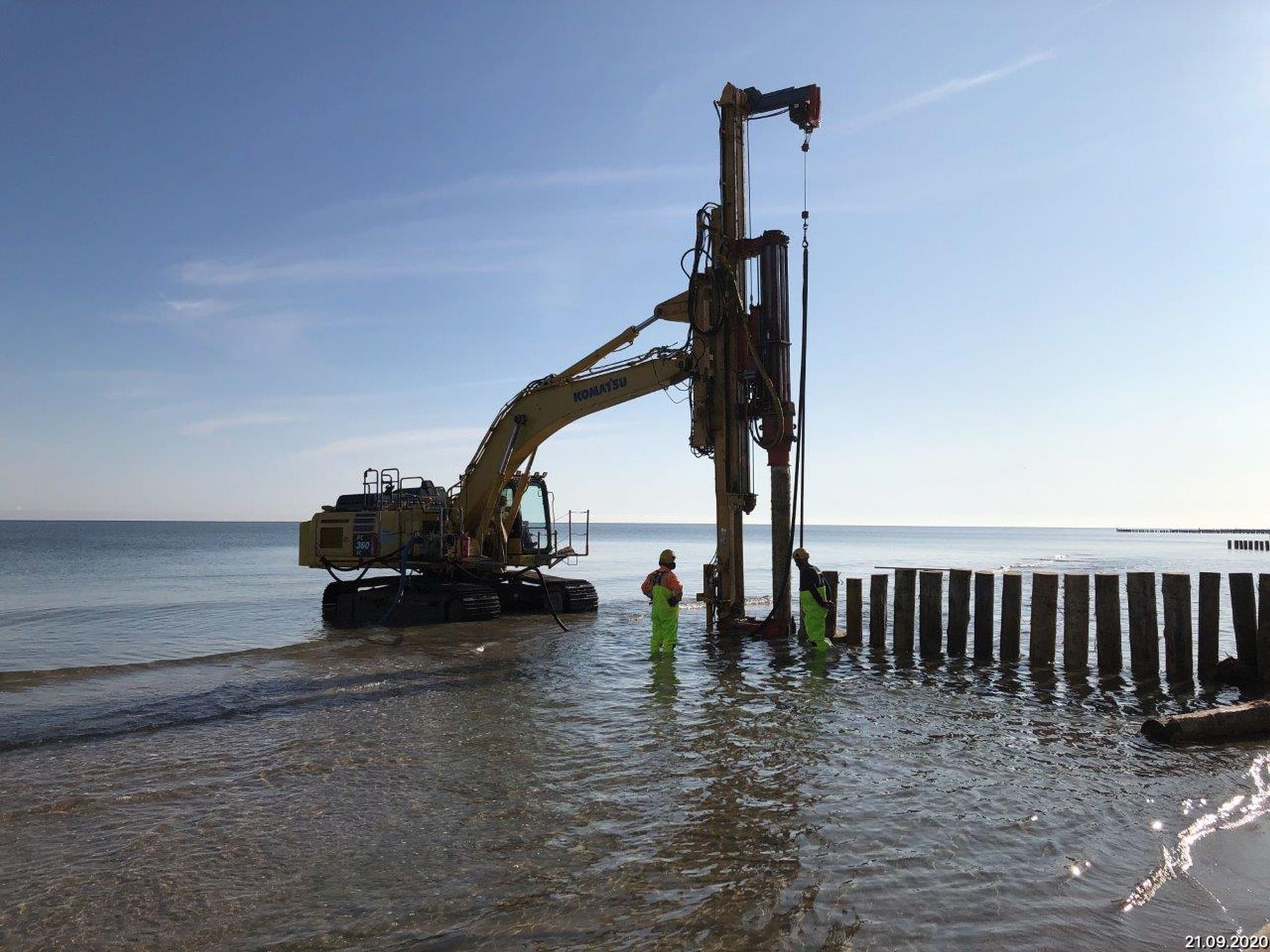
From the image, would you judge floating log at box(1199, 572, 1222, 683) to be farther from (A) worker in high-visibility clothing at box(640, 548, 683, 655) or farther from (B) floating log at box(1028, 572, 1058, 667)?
(A) worker in high-visibility clothing at box(640, 548, 683, 655)

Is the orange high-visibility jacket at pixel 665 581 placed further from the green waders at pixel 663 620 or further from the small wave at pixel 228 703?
the small wave at pixel 228 703

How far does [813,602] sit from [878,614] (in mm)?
1623

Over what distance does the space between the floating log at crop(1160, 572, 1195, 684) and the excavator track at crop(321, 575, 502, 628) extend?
43.1 ft

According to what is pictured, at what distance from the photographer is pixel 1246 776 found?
694cm

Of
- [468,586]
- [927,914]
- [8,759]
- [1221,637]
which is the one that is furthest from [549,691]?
[1221,637]

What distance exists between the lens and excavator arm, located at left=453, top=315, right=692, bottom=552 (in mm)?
16812

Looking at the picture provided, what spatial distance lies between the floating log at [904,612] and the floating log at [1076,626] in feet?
7.52

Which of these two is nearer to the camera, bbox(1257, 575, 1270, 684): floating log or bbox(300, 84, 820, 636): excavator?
bbox(1257, 575, 1270, 684): floating log

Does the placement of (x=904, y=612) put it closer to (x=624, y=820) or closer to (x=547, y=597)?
(x=547, y=597)

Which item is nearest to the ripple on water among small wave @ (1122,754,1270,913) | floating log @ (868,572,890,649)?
small wave @ (1122,754,1270,913)

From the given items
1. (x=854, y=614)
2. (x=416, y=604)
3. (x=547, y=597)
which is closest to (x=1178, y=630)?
(x=854, y=614)

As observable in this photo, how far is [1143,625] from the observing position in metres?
11.7

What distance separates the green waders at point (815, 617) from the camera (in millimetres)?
13578

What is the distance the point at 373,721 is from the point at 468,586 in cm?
959
